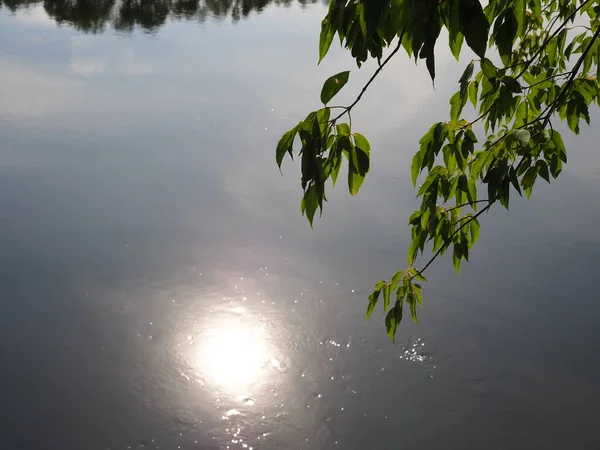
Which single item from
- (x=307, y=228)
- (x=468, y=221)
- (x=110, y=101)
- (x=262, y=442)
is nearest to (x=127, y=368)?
(x=262, y=442)

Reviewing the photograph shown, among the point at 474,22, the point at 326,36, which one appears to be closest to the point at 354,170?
the point at 326,36

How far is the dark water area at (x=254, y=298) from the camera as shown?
391 cm

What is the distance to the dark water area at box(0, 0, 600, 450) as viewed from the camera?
12.8ft

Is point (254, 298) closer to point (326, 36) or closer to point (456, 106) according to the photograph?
point (456, 106)

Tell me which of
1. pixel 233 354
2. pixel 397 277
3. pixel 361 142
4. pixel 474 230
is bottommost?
pixel 233 354

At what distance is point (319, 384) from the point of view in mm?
4133

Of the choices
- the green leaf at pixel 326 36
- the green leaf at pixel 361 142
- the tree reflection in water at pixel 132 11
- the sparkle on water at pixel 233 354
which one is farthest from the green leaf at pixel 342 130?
the tree reflection in water at pixel 132 11

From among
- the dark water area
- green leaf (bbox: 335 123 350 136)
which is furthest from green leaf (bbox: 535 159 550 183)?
the dark water area

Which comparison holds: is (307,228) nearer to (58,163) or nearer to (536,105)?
(58,163)

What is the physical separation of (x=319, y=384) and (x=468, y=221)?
267 cm

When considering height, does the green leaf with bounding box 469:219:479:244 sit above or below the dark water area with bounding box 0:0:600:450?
above

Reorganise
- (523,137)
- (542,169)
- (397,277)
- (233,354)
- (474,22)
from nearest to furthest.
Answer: (474,22) < (523,137) < (542,169) < (397,277) < (233,354)

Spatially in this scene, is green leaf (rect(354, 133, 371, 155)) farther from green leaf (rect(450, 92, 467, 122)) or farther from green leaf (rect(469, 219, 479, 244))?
green leaf (rect(469, 219, 479, 244))

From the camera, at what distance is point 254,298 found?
4891 millimetres
